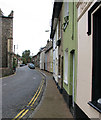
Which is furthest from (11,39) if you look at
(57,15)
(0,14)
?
(57,15)

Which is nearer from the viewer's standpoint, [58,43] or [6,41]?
[58,43]

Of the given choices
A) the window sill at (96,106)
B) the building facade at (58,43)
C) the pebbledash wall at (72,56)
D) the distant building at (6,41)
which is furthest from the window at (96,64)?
the distant building at (6,41)

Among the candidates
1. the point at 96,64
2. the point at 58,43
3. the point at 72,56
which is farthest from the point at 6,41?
the point at 96,64

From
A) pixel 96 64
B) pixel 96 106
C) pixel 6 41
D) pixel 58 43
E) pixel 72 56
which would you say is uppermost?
pixel 6 41

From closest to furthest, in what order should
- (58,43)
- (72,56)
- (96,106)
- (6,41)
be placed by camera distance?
(96,106) → (72,56) → (58,43) → (6,41)

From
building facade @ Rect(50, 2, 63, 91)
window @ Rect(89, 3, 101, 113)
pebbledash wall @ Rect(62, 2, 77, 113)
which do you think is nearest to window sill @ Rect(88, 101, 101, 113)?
window @ Rect(89, 3, 101, 113)

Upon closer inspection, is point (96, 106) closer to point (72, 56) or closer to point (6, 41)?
point (72, 56)

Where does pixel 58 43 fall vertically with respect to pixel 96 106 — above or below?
above

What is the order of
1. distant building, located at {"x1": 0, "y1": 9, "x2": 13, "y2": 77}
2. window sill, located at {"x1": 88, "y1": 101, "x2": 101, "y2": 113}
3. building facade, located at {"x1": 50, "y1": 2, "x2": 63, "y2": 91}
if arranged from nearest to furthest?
window sill, located at {"x1": 88, "y1": 101, "x2": 101, "y2": 113} → building facade, located at {"x1": 50, "y1": 2, "x2": 63, "y2": 91} → distant building, located at {"x1": 0, "y1": 9, "x2": 13, "y2": 77}

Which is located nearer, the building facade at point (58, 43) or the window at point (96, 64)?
the window at point (96, 64)

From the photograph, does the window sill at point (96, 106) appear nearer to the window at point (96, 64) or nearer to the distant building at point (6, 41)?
the window at point (96, 64)

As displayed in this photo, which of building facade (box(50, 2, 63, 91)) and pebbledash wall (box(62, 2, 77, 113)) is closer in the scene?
pebbledash wall (box(62, 2, 77, 113))

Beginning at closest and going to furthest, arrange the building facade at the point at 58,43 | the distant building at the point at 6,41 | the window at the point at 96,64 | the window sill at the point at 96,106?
the window sill at the point at 96,106 < the window at the point at 96,64 < the building facade at the point at 58,43 < the distant building at the point at 6,41

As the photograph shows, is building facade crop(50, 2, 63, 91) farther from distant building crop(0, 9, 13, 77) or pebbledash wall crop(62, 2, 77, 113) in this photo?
distant building crop(0, 9, 13, 77)
